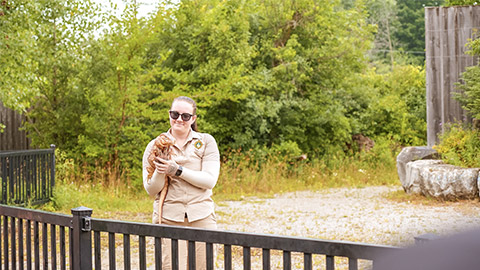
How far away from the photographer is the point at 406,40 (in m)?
44.7

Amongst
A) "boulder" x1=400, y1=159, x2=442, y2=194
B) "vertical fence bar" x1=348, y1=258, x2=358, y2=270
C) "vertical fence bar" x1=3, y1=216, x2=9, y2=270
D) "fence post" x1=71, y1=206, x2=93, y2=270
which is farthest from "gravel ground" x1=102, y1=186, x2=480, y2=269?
"vertical fence bar" x1=348, y1=258, x2=358, y2=270

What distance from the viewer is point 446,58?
13.8 m

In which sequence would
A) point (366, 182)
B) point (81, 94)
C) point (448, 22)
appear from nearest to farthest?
point (448, 22) → point (81, 94) → point (366, 182)

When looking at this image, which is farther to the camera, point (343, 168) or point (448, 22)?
point (343, 168)

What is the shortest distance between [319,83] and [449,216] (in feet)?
31.0

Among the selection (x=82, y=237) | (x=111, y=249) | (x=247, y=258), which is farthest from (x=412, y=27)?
(x=247, y=258)

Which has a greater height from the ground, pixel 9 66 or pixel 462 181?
pixel 9 66

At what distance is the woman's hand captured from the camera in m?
4.16

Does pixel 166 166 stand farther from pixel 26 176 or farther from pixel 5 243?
pixel 26 176

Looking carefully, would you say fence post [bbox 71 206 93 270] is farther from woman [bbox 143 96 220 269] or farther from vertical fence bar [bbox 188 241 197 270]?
vertical fence bar [bbox 188 241 197 270]

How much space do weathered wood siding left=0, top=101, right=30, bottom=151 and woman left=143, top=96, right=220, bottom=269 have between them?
40.9 feet

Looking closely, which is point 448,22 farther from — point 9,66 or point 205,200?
point 205,200

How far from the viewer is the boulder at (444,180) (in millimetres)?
11484

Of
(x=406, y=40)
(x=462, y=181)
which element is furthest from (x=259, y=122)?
(x=406, y=40)
